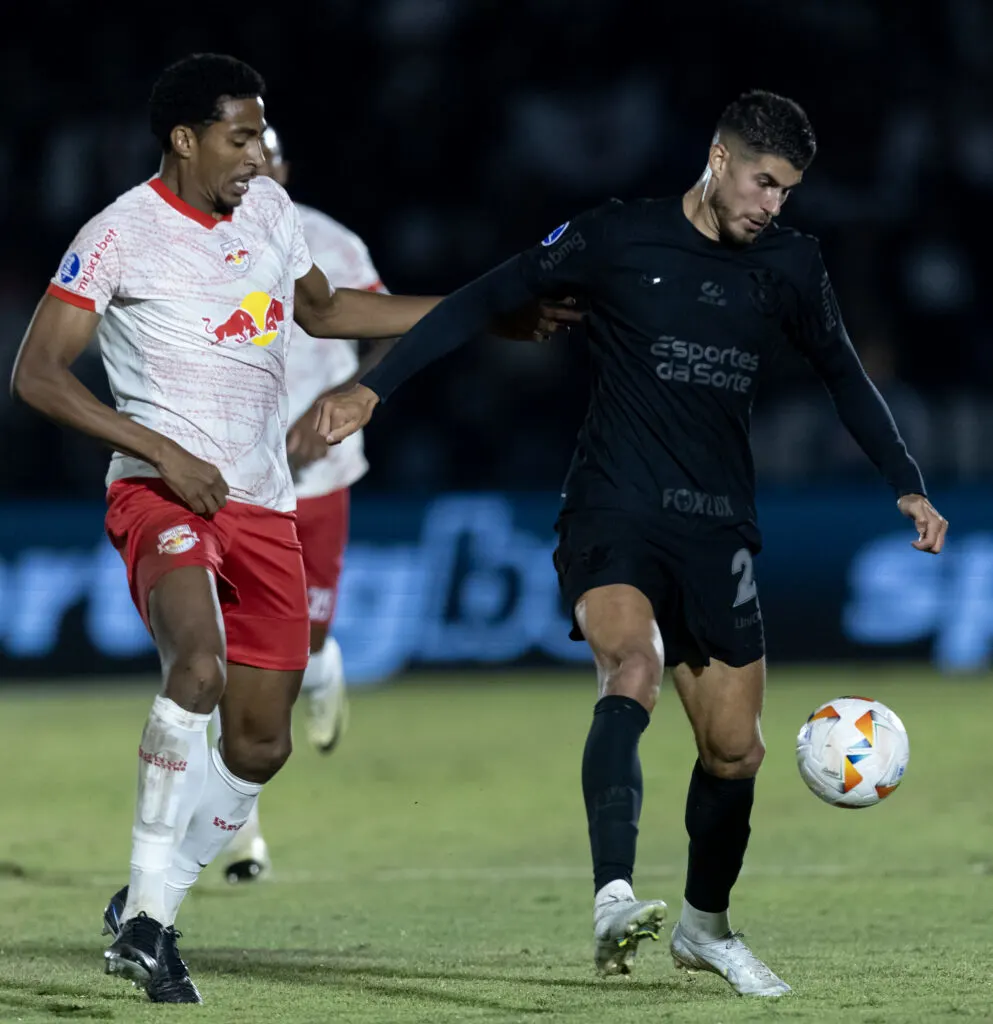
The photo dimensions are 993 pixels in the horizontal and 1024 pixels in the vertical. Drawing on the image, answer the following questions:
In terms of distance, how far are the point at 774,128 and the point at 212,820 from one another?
97.6 inches

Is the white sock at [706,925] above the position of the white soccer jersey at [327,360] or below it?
below

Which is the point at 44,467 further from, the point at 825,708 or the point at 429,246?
the point at 825,708

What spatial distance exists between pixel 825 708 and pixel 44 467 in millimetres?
10740

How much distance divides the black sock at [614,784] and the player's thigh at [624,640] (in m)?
0.05

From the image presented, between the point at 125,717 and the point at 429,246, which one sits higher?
the point at 429,246

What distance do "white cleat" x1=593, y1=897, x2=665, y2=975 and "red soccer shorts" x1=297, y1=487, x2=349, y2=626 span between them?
395 centimetres

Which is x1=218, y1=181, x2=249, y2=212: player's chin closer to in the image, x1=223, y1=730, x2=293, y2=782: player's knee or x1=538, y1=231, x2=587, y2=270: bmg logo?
x1=538, y1=231, x2=587, y2=270: bmg logo

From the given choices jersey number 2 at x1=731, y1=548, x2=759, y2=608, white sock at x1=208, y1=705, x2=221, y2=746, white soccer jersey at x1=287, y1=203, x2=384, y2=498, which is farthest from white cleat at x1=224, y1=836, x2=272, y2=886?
jersey number 2 at x1=731, y1=548, x2=759, y2=608

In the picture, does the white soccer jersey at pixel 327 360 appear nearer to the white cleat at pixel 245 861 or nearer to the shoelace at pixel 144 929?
the white cleat at pixel 245 861

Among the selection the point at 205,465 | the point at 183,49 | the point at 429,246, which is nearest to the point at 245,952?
the point at 205,465

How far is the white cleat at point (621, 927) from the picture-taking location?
14.8 ft

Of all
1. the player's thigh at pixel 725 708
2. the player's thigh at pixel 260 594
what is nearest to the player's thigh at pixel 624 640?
the player's thigh at pixel 725 708

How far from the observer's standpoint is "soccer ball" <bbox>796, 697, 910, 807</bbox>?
18.1ft

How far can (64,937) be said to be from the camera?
6.42m
